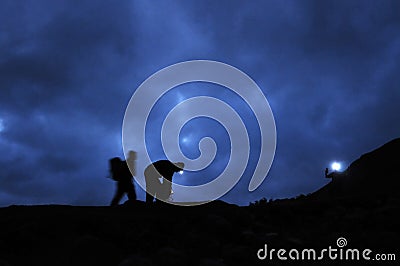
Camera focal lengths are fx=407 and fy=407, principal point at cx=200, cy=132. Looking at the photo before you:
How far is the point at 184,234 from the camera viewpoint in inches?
377

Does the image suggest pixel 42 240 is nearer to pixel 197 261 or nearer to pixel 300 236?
pixel 197 261

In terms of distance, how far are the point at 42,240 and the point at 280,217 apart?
20.3 feet

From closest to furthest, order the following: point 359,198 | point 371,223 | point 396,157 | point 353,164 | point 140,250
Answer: point 140,250 → point 371,223 → point 359,198 → point 396,157 → point 353,164

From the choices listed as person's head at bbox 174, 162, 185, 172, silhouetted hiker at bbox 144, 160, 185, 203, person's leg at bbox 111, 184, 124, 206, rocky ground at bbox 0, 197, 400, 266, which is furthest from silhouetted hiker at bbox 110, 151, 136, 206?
rocky ground at bbox 0, 197, 400, 266

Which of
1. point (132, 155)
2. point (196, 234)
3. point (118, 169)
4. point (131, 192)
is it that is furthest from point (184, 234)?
point (132, 155)

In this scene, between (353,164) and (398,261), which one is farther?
(353,164)

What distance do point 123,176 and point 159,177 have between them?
1308 mm

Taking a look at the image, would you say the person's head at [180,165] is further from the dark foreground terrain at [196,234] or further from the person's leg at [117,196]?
the dark foreground terrain at [196,234]

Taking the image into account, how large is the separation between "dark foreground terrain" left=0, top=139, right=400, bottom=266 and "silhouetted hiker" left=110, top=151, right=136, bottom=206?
1.53 meters

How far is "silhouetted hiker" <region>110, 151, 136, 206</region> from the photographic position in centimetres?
1352

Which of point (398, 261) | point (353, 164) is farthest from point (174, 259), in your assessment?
point (353, 164)

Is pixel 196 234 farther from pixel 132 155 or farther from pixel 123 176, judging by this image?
pixel 132 155

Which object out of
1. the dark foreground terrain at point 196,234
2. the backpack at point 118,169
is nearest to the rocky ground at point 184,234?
the dark foreground terrain at point 196,234

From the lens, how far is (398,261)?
766cm
